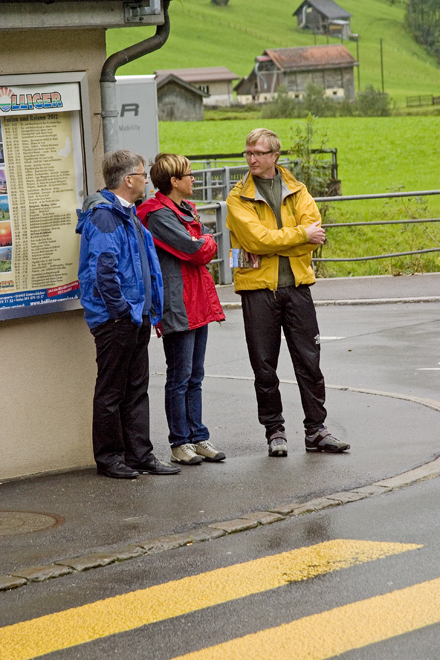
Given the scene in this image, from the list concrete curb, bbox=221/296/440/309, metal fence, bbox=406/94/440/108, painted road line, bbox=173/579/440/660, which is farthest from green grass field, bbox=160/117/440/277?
metal fence, bbox=406/94/440/108

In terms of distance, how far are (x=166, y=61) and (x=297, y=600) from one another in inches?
6904

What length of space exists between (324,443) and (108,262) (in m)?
1.89

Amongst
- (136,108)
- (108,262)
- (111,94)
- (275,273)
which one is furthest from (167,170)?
(136,108)

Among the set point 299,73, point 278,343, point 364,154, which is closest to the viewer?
point 278,343

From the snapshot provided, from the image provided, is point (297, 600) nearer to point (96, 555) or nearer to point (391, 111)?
point (96, 555)

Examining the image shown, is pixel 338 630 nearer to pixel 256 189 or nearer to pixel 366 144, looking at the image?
pixel 256 189

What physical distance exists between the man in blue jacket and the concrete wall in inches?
12.9

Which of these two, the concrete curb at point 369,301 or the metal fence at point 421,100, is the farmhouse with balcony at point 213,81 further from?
the concrete curb at point 369,301

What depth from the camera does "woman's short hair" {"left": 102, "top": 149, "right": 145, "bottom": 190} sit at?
6.32 meters

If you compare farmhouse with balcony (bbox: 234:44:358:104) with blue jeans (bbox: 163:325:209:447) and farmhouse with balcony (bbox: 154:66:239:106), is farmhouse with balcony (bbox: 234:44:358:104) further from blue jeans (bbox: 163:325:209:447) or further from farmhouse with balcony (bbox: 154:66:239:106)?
blue jeans (bbox: 163:325:209:447)

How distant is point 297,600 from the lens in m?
4.27

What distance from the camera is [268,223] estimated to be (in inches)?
274

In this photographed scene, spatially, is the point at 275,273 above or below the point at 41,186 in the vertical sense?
below

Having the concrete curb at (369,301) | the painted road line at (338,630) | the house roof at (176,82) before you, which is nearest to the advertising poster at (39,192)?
the painted road line at (338,630)
